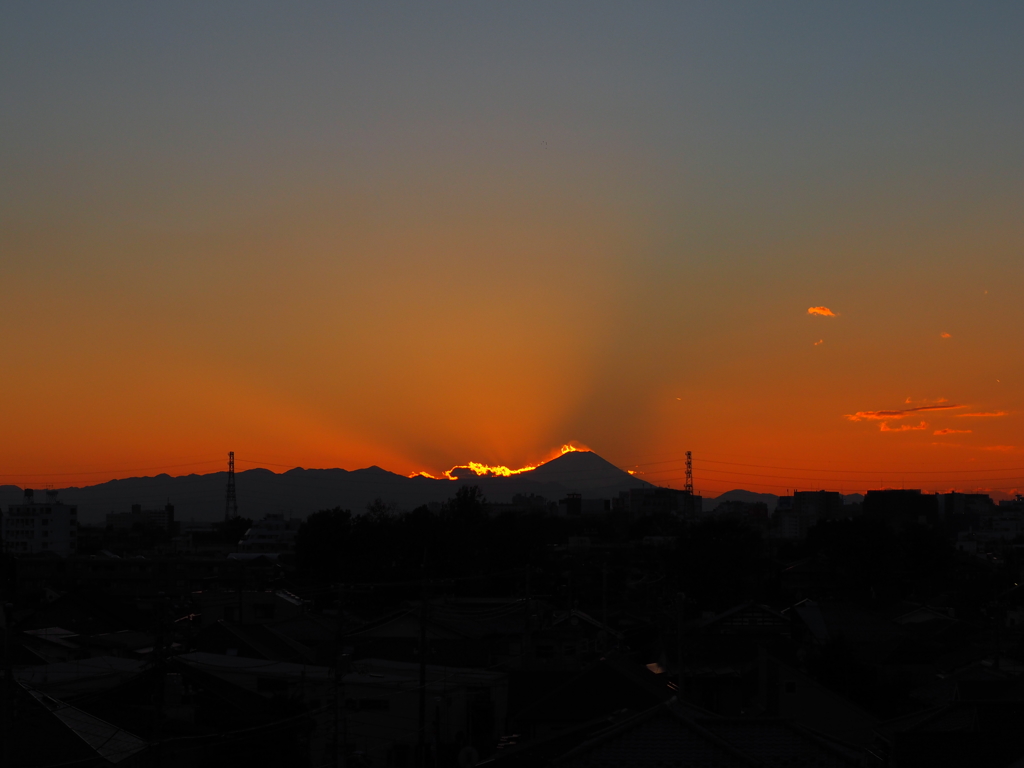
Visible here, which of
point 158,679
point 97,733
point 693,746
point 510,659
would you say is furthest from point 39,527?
point 693,746

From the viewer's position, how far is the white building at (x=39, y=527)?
11238cm

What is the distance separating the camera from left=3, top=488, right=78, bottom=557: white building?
369ft

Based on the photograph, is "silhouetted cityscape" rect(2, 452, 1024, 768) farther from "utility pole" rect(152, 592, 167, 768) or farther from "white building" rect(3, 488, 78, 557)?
"white building" rect(3, 488, 78, 557)

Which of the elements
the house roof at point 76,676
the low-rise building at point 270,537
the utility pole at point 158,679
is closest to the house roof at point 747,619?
the house roof at point 76,676

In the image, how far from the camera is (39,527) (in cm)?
11294

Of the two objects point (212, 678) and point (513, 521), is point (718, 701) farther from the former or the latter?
point (513, 521)

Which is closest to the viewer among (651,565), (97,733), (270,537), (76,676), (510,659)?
(97,733)

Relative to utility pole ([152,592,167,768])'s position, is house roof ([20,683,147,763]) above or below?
below

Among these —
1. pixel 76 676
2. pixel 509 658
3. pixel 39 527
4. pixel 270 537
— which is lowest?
pixel 509 658

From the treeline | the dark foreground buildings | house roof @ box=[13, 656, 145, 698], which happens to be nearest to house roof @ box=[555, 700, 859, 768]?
the dark foreground buildings

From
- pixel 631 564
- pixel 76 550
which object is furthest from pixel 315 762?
pixel 76 550

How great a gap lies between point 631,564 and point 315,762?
2236 inches

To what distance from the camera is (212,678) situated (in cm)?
2395

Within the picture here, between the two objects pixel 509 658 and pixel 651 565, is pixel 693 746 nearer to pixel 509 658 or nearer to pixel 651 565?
pixel 509 658
